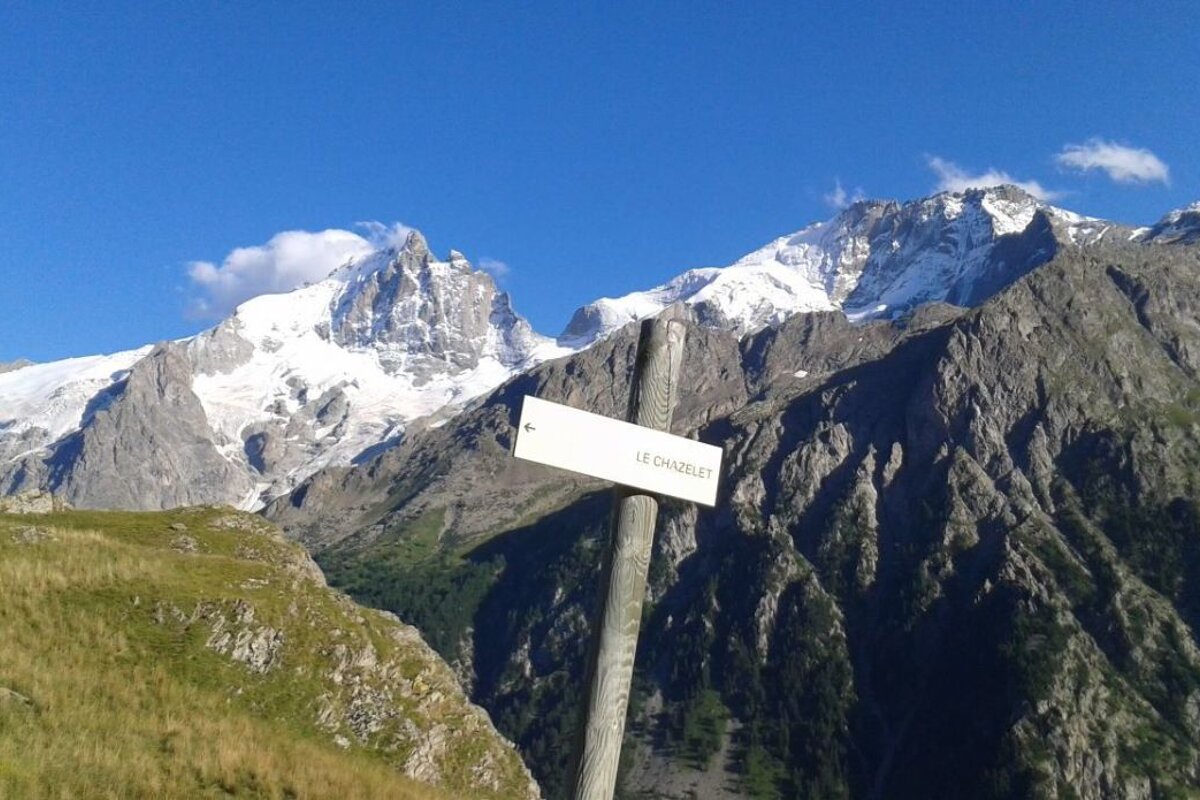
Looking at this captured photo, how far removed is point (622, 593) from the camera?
845 centimetres

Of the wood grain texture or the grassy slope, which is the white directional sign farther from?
the grassy slope

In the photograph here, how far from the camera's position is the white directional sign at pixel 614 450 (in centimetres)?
839

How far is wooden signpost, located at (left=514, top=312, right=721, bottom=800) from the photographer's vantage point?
8227 mm

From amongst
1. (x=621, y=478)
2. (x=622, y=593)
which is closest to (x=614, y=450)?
(x=621, y=478)

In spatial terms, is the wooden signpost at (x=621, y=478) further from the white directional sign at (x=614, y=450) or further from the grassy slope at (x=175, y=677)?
the grassy slope at (x=175, y=677)

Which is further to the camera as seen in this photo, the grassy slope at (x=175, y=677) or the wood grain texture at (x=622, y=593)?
the grassy slope at (x=175, y=677)

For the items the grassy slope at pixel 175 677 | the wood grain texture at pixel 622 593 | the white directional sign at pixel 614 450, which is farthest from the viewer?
the grassy slope at pixel 175 677

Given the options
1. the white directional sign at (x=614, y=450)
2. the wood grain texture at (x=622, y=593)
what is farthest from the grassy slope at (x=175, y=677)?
the white directional sign at (x=614, y=450)

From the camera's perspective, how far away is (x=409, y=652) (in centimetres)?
3303

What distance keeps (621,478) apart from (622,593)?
1.04 m

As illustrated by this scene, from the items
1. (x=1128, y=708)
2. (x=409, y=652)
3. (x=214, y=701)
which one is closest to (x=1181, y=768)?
(x=1128, y=708)

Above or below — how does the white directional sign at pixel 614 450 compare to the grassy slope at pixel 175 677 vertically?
above

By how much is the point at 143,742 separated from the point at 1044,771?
201042mm

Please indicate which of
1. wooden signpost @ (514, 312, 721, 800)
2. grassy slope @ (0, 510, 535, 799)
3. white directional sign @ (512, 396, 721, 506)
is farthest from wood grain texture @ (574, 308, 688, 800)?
grassy slope @ (0, 510, 535, 799)
